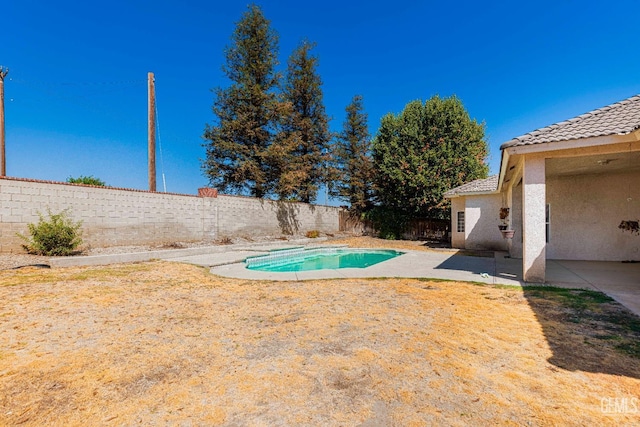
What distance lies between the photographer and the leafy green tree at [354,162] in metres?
24.2

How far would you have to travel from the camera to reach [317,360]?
9.64 ft

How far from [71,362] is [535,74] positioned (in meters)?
22.0

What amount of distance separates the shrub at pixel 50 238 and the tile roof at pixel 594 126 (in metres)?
12.0

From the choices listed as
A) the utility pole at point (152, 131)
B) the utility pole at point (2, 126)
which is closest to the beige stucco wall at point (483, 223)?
the utility pole at point (152, 131)

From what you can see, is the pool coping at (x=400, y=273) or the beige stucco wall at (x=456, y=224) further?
the beige stucco wall at (x=456, y=224)

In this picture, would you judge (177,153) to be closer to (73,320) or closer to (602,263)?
(73,320)

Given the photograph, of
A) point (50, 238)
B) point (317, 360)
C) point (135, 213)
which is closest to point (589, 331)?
point (317, 360)

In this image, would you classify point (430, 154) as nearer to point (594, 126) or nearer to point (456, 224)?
point (456, 224)

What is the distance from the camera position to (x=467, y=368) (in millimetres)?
2752

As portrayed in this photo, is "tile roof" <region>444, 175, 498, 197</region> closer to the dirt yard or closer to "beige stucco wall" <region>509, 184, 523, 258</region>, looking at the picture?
"beige stucco wall" <region>509, 184, 523, 258</region>

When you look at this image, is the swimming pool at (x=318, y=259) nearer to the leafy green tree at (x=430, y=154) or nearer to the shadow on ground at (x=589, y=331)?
the shadow on ground at (x=589, y=331)

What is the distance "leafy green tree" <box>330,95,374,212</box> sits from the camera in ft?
79.5

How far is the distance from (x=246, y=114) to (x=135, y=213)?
943cm

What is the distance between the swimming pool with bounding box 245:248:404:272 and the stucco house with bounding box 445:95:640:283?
458 cm
